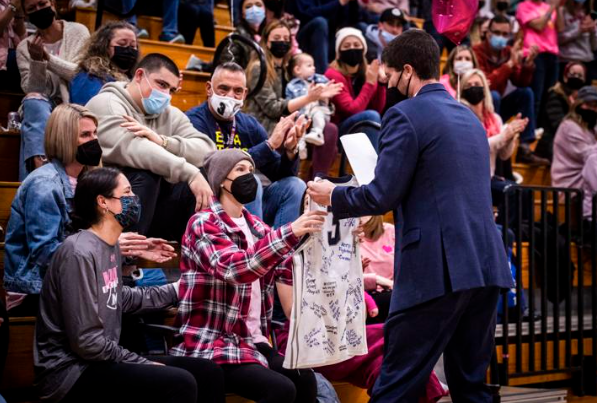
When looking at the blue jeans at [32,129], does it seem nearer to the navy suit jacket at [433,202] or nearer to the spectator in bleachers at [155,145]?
the spectator in bleachers at [155,145]

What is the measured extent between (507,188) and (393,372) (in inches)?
83.9

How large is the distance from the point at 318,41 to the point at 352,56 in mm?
864

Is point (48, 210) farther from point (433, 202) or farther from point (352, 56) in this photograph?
point (352, 56)

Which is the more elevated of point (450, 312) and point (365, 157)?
point (365, 157)

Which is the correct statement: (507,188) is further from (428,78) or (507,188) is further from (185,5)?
(185,5)

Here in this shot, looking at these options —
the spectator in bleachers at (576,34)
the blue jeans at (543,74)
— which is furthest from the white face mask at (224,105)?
the spectator in bleachers at (576,34)

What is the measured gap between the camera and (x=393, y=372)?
118 inches

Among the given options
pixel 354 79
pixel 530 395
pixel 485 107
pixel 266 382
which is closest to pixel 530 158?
pixel 485 107

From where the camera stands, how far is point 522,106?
768 centimetres

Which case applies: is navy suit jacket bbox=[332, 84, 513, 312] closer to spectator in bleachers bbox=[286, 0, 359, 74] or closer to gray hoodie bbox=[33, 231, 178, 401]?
gray hoodie bbox=[33, 231, 178, 401]

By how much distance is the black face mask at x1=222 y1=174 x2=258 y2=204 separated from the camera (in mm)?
3660

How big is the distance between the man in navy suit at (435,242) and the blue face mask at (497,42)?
4.86 m

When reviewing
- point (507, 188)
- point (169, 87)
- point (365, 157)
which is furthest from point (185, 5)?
point (365, 157)

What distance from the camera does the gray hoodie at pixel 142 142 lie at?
13.8 ft
